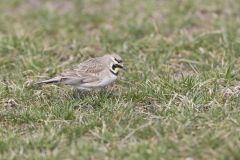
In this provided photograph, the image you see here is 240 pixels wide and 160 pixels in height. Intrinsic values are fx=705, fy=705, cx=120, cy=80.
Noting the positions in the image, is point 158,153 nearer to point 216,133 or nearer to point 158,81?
point 216,133

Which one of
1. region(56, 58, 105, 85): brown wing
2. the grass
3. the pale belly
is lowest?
the grass

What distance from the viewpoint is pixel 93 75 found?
8625mm

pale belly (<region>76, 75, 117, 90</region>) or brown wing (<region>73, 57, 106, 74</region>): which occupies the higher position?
brown wing (<region>73, 57, 106, 74</region>)

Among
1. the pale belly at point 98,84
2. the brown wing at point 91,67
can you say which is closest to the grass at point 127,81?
the pale belly at point 98,84

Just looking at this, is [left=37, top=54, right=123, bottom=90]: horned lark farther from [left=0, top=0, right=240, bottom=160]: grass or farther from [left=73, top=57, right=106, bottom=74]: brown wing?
[left=0, top=0, right=240, bottom=160]: grass

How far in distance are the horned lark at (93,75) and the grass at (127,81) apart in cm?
16

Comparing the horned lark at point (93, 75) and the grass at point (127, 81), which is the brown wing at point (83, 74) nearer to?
the horned lark at point (93, 75)

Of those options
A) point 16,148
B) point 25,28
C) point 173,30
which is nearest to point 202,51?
point 173,30

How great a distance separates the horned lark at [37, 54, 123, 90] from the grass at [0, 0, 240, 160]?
0.16 metres

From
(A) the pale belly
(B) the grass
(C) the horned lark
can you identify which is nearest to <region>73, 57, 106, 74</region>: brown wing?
(C) the horned lark

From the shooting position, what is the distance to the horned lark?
8578mm

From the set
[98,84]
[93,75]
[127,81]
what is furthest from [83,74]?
[127,81]

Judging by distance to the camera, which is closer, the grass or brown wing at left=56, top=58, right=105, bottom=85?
the grass

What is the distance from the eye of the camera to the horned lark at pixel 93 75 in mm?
8578
